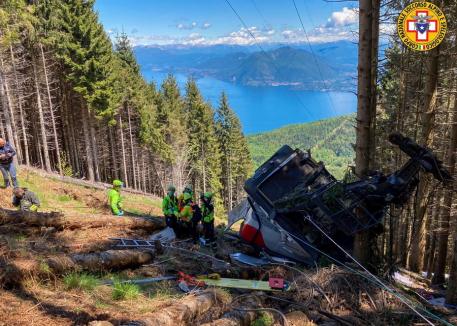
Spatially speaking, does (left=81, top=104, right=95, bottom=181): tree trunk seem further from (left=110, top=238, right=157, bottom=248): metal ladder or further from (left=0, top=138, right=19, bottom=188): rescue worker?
(left=110, top=238, right=157, bottom=248): metal ladder

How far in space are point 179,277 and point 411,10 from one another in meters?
10.3

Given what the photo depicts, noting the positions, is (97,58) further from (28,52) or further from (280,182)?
(280,182)

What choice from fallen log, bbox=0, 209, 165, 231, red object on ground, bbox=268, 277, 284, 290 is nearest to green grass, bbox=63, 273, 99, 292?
red object on ground, bbox=268, 277, 284, 290

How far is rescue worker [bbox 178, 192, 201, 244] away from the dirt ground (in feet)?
5.78

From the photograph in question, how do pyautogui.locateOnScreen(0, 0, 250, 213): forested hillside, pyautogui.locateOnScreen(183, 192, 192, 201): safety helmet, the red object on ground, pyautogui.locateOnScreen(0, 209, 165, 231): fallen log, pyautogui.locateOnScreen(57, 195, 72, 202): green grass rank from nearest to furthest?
the red object on ground → pyautogui.locateOnScreen(0, 209, 165, 231): fallen log → pyautogui.locateOnScreen(183, 192, 192, 201): safety helmet → pyautogui.locateOnScreen(57, 195, 72, 202): green grass → pyautogui.locateOnScreen(0, 0, 250, 213): forested hillside

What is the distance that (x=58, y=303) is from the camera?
4984 mm

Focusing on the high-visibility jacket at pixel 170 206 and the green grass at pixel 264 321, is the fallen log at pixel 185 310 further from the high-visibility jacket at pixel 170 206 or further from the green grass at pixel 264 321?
the high-visibility jacket at pixel 170 206

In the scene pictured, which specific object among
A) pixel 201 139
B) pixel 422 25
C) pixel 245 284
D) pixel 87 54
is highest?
pixel 87 54

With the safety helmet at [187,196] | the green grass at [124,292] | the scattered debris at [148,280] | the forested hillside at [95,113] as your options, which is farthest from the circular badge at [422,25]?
the forested hillside at [95,113]

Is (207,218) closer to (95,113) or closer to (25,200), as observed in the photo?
(25,200)

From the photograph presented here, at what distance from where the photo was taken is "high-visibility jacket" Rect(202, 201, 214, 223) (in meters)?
10.5

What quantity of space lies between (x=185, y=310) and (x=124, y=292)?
112 cm

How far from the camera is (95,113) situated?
35.4m

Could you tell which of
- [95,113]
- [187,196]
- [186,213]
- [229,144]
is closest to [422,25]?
[187,196]
